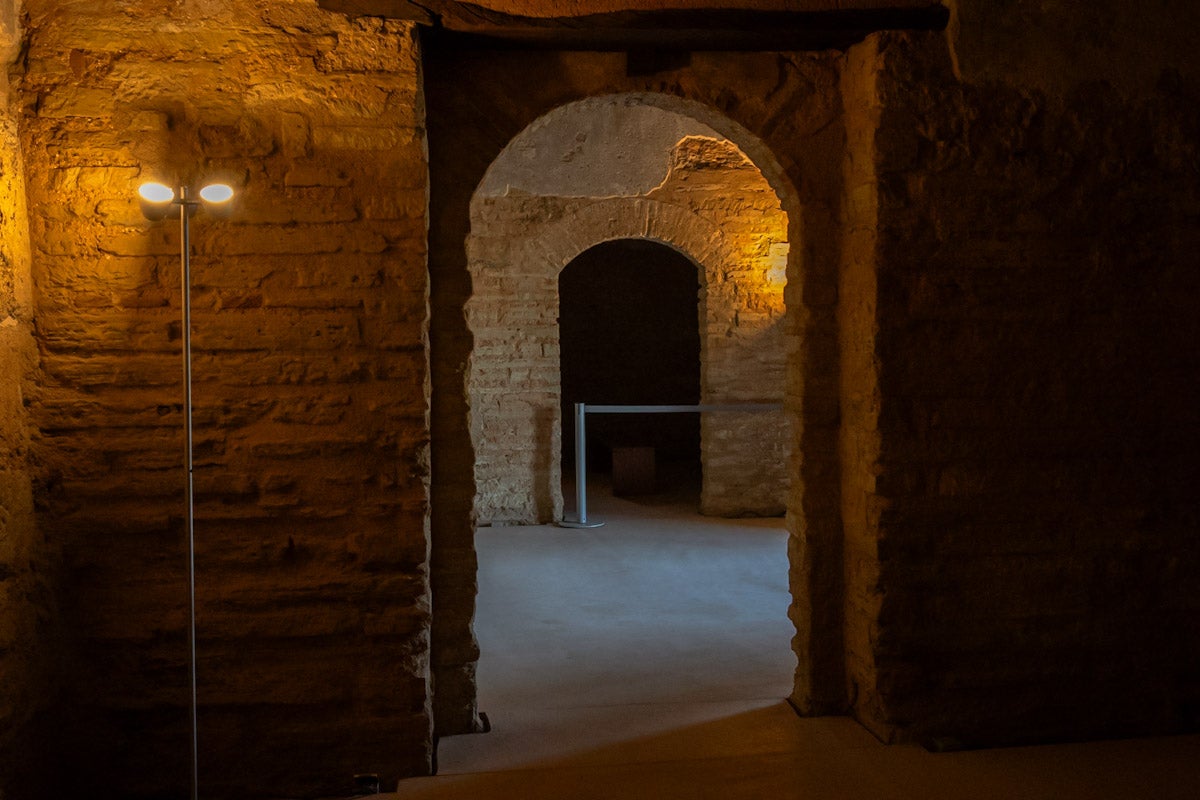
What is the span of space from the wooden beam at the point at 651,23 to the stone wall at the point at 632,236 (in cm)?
498

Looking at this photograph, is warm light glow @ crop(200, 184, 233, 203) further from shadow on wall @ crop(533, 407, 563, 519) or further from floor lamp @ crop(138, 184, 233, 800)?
shadow on wall @ crop(533, 407, 563, 519)

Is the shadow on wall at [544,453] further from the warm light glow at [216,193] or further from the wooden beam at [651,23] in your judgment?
the warm light glow at [216,193]

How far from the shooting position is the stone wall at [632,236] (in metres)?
8.85

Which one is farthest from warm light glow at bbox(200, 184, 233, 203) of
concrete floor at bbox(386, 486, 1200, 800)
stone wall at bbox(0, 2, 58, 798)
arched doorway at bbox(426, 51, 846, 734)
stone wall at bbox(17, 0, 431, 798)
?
concrete floor at bbox(386, 486, 1200, 800)

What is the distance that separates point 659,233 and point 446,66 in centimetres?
519

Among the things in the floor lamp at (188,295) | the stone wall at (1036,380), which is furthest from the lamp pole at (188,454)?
the stone wall at (1036,380)

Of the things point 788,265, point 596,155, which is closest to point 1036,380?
point 788,265

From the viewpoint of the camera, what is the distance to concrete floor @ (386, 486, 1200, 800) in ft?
A: 11.5

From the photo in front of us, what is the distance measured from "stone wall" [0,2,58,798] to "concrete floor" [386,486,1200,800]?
1.22 meters

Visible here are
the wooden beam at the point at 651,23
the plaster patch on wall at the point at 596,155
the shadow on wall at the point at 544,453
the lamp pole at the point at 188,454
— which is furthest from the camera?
the shadow on wall at the point at 544,453

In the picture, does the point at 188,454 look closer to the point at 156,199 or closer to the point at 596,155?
the point at 156,199

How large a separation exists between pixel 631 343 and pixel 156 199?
10.3 m

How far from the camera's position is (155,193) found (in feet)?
9.85

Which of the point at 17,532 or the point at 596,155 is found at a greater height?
the point at 596,155
